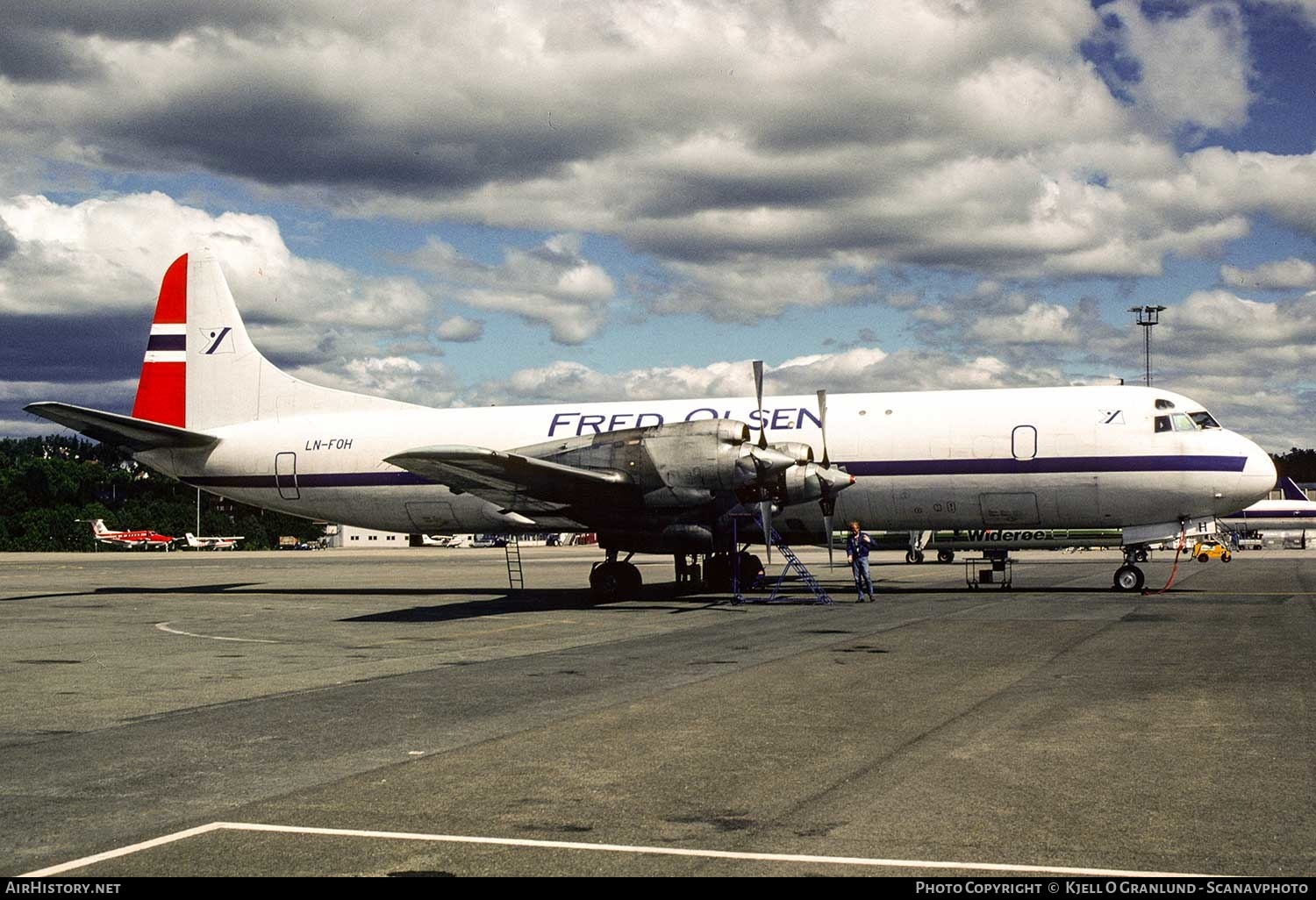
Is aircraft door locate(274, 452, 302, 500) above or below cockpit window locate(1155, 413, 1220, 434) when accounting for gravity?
below

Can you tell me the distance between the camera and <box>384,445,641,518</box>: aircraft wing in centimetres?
2544

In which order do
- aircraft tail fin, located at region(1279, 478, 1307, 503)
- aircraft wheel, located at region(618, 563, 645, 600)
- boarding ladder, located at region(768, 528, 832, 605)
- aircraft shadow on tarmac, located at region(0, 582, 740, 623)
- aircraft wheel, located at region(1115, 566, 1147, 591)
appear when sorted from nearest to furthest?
aircraft shadow on tarmac, located at region(0, 582, 740, 623) → boarding ladder, located at region(768, 528, 832, 605) → aircraft wheel, located at region(618, 563, 645, 600) → aircraft wheel, located at region(1115, 566, 1147, 591) → aircraft tail fin, located at region(1279, 478, 1307, 503)

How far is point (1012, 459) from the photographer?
98.8 feet

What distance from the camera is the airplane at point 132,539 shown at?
102 metres

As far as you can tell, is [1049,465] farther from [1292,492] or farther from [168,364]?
[1292,492]

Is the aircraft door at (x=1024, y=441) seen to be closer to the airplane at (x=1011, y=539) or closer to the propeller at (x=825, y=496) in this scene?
the airplane at (x=1011, y=539)

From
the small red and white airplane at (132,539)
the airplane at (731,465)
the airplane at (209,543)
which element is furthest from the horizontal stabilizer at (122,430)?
the airplane at (209,543)

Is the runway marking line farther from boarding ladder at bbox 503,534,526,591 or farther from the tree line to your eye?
the tree line

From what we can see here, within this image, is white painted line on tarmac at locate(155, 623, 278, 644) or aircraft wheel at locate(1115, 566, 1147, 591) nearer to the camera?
white painted line on tarmac at locate(155, 623, 278, 644)

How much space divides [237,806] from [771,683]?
25.0 ft

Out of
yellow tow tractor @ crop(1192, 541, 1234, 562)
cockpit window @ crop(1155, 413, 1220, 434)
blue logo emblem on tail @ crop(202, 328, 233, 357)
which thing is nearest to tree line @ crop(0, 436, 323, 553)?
blue logo emblem on tail @ crop(202, 328, 233, 357)

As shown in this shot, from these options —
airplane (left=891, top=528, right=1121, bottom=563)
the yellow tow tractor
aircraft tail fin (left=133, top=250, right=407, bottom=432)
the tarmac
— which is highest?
aircraft tail fin (left=133, top=250, right=407, bottom=432)

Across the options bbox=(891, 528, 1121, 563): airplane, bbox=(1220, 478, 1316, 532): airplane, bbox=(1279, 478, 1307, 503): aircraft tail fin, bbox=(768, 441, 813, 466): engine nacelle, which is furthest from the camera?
bbox=(1279, 478, 1307, 503): aircraft tail fin

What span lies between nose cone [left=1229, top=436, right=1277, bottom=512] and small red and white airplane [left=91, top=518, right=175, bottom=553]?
321 ft
